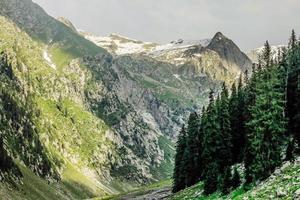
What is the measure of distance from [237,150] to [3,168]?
4721 inches

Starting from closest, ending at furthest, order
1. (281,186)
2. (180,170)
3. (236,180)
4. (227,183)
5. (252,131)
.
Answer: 1. (281,186)
2. (236,180)
3. (227,183)
4. (252,131)
5. (180,170)

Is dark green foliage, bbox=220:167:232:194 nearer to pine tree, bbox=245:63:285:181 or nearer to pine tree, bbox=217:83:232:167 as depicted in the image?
pine tree, bbox=245:63:285:181

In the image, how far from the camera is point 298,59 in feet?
248

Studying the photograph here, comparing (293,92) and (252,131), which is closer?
(252,131)

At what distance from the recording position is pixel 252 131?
218 feet

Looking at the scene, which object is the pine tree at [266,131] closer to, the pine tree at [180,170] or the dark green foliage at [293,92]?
the dark green foliage at [293,92]

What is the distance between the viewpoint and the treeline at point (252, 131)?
5694 cm

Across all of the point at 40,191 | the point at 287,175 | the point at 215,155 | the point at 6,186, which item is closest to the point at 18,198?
the point at 6,186

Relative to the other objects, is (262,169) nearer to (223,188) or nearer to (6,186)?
(223,188)

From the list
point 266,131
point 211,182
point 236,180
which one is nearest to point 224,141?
point 211,182

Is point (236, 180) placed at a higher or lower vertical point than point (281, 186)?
lower

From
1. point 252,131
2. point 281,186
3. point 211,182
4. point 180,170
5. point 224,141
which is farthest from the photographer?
point 180,170

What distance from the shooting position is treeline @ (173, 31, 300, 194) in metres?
56.9

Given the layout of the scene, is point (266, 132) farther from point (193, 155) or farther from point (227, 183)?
point (193, 155)
